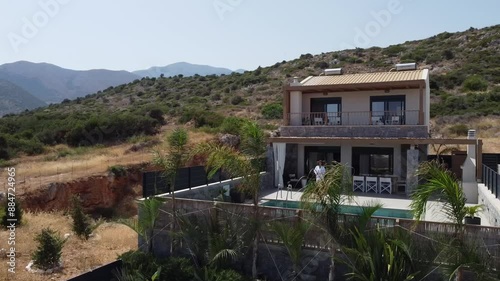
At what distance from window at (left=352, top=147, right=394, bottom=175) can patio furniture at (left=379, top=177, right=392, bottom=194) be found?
1648mm

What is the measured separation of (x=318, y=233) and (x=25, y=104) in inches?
4270

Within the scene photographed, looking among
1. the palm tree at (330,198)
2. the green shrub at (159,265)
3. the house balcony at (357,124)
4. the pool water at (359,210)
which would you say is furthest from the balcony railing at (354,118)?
the green shrub at (159,265)

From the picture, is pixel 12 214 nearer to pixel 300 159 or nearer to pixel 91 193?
pixel 91 193

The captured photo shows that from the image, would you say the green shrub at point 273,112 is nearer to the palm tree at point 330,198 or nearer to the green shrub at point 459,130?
the green shrub at point 459,130

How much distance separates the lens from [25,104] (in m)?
102

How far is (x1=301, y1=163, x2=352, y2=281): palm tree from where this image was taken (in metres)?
9.11

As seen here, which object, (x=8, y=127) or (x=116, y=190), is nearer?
(x=116, y=190)

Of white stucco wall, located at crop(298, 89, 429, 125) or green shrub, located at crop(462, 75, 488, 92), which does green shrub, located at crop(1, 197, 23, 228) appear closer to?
white stucco wall, located at crop(298, 89, 429, 125)

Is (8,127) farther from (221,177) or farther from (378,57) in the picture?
(378,57)

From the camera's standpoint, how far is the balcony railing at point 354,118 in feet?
63.5

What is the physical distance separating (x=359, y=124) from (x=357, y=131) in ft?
6.04

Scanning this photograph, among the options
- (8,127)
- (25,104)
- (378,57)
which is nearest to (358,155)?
(8,127)

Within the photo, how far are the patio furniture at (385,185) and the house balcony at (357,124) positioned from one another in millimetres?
1884

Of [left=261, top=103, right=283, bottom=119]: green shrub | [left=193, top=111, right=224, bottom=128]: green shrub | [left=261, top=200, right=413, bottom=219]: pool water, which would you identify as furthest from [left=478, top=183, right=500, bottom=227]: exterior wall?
[left=261, top=103, right=283, bottom=119]: green shrub
